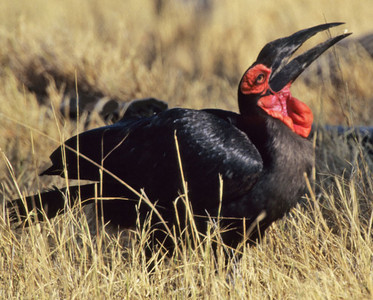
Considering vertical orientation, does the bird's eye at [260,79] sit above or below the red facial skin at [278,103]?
above

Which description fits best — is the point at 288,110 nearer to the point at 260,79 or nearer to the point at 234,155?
the point at 260,79

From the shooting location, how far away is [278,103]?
3.08m

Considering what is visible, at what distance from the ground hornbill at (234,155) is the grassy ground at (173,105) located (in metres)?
0.18

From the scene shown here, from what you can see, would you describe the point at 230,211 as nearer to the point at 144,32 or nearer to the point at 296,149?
the point at 296,149

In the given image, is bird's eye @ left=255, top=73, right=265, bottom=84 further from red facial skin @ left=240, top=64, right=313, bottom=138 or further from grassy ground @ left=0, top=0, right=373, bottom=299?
grassy ground @ left=0, top=0, right=373, bottom=299

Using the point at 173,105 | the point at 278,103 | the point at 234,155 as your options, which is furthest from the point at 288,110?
the point at 173,105

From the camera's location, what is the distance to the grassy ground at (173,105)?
2.56 metres

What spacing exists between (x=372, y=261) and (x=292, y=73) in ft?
3.18

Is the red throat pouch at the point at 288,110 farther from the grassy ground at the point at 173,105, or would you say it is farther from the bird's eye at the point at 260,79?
the grassy ground at the point at 173,105

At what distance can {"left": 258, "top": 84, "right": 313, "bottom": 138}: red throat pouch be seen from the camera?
9.93 feet

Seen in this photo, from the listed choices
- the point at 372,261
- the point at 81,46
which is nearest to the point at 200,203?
the point at 372,261

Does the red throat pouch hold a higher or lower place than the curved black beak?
lower

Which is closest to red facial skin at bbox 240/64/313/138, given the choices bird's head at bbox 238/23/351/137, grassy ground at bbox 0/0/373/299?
bird's head at bbox 238/23/351/137

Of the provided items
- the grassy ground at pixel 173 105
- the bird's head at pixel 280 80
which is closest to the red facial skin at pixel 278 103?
the bird's head at pixel 280 80
